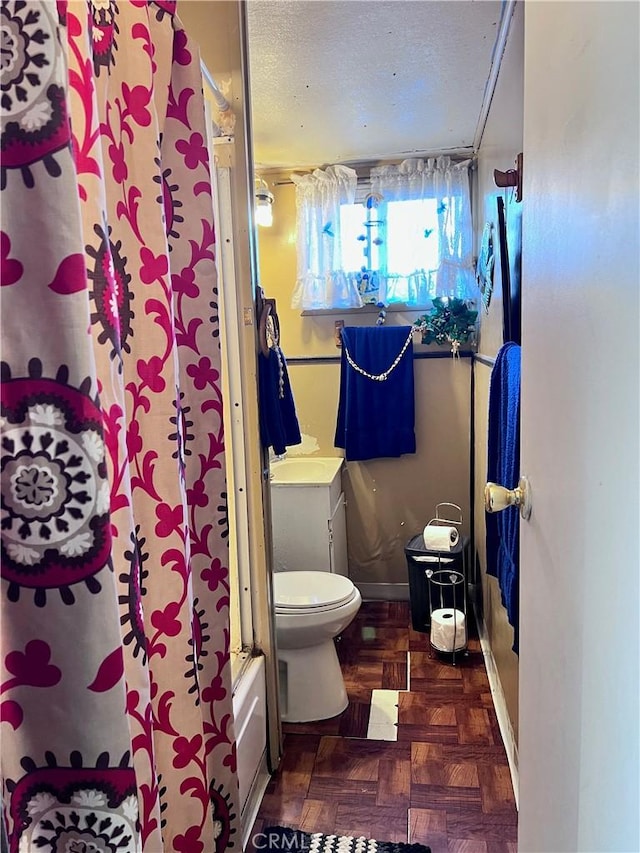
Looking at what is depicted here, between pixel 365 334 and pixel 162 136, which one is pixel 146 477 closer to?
pixel 162 136

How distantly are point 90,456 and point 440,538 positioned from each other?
2338 millimetres

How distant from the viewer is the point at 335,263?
3053mm

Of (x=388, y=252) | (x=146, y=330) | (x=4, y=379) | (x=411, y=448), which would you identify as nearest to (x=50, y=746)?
(x=4, y=379)

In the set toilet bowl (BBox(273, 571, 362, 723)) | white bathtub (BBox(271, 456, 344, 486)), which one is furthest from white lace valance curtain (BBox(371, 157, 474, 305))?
toilet bowl (BBox(273, 571, 362, 723))

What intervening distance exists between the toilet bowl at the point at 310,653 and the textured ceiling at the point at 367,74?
184 centimetres

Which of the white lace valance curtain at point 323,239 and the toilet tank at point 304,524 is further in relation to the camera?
the white lace valance curtain at point 323,239

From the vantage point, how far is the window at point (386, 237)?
9.64ft

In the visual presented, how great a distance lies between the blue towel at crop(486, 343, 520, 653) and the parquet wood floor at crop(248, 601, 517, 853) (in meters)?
0.54

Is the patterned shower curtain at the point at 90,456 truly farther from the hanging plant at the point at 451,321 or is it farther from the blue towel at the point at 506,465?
the hanging plant at the point at 451,321

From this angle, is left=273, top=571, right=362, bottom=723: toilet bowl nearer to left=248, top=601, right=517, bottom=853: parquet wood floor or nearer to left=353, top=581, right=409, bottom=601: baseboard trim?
left=248, top=601, right=517, bottom=853: parquet wood floor

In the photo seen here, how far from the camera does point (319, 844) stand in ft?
5.25

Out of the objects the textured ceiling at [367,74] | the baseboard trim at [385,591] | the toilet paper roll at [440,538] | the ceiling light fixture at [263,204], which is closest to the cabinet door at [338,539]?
the baseboard trim at [385,591]

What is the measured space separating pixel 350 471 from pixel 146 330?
92.3 inches

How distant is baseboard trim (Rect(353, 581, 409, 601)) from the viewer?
320 cm
